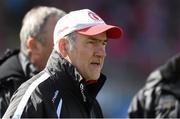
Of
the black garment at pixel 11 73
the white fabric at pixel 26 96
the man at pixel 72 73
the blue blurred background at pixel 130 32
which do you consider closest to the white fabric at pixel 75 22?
the man at pixel 72 73

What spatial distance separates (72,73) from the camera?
4.14 meters

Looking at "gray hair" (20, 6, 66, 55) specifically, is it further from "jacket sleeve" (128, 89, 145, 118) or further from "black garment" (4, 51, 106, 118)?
"jacket sleeve" (128, 89, 145, 118)

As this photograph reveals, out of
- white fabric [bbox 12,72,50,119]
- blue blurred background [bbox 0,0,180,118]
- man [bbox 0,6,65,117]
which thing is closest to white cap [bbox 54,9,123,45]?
white fabric [bbox 12,72,50,119]

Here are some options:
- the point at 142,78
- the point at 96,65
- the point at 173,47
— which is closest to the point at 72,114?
the point at 96,65

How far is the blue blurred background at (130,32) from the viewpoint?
12.9m

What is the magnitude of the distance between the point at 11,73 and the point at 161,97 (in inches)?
83.3

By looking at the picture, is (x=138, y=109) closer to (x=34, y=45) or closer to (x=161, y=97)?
(x=161, y=97)

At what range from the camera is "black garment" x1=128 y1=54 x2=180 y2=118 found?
274 inches

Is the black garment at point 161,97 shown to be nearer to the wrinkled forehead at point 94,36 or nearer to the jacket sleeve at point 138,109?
the jacket sleeve at point 138,109

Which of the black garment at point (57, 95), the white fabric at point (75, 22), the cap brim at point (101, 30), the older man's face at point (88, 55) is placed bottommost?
the black garment at point (57, 95)

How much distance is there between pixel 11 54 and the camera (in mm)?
5836

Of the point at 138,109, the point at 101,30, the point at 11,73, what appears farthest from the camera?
the point at 138,109

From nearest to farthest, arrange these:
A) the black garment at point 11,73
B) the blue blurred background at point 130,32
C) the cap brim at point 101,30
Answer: the cap brim at point 101,30
the black garment at point 11,73
the blue blurred background at point 130,32

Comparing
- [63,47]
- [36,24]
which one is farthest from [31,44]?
[63,47]
